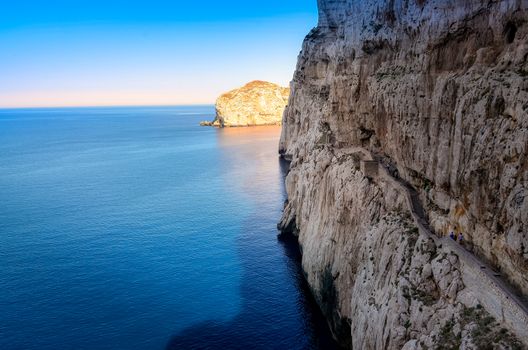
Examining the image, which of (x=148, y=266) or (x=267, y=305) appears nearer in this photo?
(x=267, y=305)

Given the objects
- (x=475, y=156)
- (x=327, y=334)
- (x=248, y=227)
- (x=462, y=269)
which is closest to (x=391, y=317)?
(x=462, y=269)

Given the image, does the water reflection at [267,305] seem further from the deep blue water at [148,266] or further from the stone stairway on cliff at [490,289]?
the stone stairway on cliff at [490,289]

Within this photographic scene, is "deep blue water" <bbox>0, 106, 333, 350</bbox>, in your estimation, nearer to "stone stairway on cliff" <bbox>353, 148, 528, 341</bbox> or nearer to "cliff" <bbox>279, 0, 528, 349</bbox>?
"cliff" <bbox>279, 0, 528, 349</bbox>

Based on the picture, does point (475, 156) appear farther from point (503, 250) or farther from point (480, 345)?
point (480, 345)

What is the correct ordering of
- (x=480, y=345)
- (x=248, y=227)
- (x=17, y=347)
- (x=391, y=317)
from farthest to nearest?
(x=248, y=227), (x=17, y=347), (x=391, y=317), (x=480, y=345)

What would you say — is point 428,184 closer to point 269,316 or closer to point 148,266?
point 269,316

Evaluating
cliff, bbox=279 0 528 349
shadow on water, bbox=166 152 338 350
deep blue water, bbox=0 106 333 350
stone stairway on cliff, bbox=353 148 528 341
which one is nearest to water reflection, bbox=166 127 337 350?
shadow on water, bbox=166 152 338 350

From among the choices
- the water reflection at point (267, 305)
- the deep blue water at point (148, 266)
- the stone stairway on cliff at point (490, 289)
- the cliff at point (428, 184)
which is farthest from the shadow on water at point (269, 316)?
the stone stairway on cliff at point (490, 289)

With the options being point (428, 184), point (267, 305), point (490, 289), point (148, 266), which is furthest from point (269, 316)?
point (490, 289)
